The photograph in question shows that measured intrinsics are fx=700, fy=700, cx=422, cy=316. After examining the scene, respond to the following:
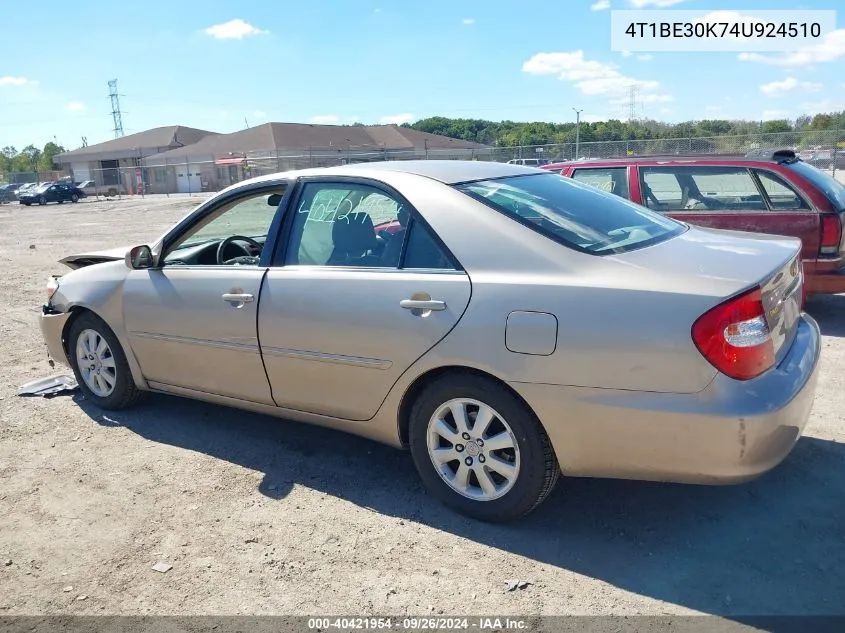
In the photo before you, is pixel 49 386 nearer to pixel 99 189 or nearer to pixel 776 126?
pixel 776 126

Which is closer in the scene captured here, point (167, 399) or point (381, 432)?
point (381, 432)

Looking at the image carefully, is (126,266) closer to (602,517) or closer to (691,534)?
(602,517)

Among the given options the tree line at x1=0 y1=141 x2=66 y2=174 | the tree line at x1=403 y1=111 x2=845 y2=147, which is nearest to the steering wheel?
the tree line at x1=403 y1=111 x2=845 y2=147

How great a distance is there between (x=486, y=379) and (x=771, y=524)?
1.44 m

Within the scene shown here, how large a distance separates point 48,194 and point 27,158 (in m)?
85.6

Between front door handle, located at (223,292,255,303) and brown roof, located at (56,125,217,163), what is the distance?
67.5m

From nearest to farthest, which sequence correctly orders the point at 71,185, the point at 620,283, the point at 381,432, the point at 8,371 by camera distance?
the point at 620,283, the point at 381,432, the point at 8,371, the point at 71,185

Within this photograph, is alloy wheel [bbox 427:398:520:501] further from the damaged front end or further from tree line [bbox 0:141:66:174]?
tree line [bbox 0:141:66:174]

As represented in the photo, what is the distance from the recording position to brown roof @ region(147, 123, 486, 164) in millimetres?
55750

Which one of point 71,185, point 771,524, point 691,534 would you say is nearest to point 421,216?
point 691,534

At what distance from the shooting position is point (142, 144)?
67875mm

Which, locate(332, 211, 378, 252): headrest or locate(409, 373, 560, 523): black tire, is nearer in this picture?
locate(409, 373, 560, 523): black tire

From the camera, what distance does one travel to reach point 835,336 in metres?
6.05

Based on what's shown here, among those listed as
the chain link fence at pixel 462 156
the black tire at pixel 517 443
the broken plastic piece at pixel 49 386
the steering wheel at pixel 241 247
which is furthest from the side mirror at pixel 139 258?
the chain link fence at pixel 462 156
